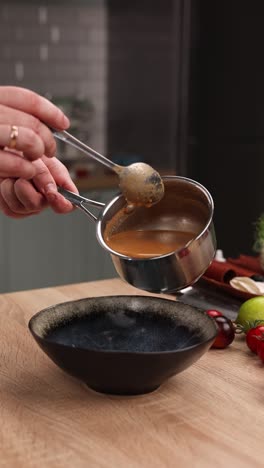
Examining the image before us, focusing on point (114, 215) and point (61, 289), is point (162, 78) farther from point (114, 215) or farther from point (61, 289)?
point (114, 215)

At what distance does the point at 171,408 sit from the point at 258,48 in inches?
95.5

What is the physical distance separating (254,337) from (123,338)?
0.23 m

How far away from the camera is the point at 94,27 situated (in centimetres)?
354

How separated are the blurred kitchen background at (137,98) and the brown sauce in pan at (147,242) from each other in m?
1.96

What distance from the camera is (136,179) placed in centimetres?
118

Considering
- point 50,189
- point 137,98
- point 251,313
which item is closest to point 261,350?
point 251,313

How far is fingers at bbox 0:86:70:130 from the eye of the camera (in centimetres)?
112

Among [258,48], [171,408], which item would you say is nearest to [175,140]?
[258,48]

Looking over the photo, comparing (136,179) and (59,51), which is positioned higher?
(136,179)

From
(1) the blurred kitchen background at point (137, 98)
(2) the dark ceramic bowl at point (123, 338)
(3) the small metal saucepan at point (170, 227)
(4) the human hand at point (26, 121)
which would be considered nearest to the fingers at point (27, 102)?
(4) the human hand at point (26, 121)

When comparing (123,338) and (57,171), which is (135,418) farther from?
(57,171)

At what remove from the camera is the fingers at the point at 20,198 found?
4.56ft

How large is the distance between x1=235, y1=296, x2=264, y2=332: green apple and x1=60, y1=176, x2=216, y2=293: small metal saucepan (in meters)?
0.23

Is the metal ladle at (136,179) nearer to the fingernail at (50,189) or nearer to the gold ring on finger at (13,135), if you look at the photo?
the gold ring on finger at (13,135)
